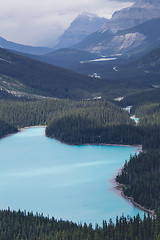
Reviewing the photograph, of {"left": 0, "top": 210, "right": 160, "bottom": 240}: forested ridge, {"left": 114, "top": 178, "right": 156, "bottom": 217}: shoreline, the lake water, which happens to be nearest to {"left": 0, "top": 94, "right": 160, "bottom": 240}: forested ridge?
{"left": 0, "top": 210, "right": 160, "bottom": 240}: forested ridge

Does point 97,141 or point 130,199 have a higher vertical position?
point 97,141

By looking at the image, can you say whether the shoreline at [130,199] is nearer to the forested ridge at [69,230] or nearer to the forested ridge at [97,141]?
the forested ridge at [97,141]

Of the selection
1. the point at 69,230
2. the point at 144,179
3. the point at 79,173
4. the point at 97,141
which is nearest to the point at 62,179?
the point at 79,173

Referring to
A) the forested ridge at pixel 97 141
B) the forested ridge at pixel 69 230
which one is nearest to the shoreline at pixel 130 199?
the forested ridge at pixel 97 141

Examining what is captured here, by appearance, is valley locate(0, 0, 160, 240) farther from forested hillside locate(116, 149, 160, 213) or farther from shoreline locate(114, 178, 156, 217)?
shoreline locate(114, 178, 156, 217)

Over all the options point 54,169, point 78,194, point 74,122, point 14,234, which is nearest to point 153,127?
point 74,122

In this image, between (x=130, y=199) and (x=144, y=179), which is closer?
(x=130, y=199)

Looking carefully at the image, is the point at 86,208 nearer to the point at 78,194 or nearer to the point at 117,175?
the point at 78,194

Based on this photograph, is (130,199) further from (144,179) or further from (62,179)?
(62,179)
